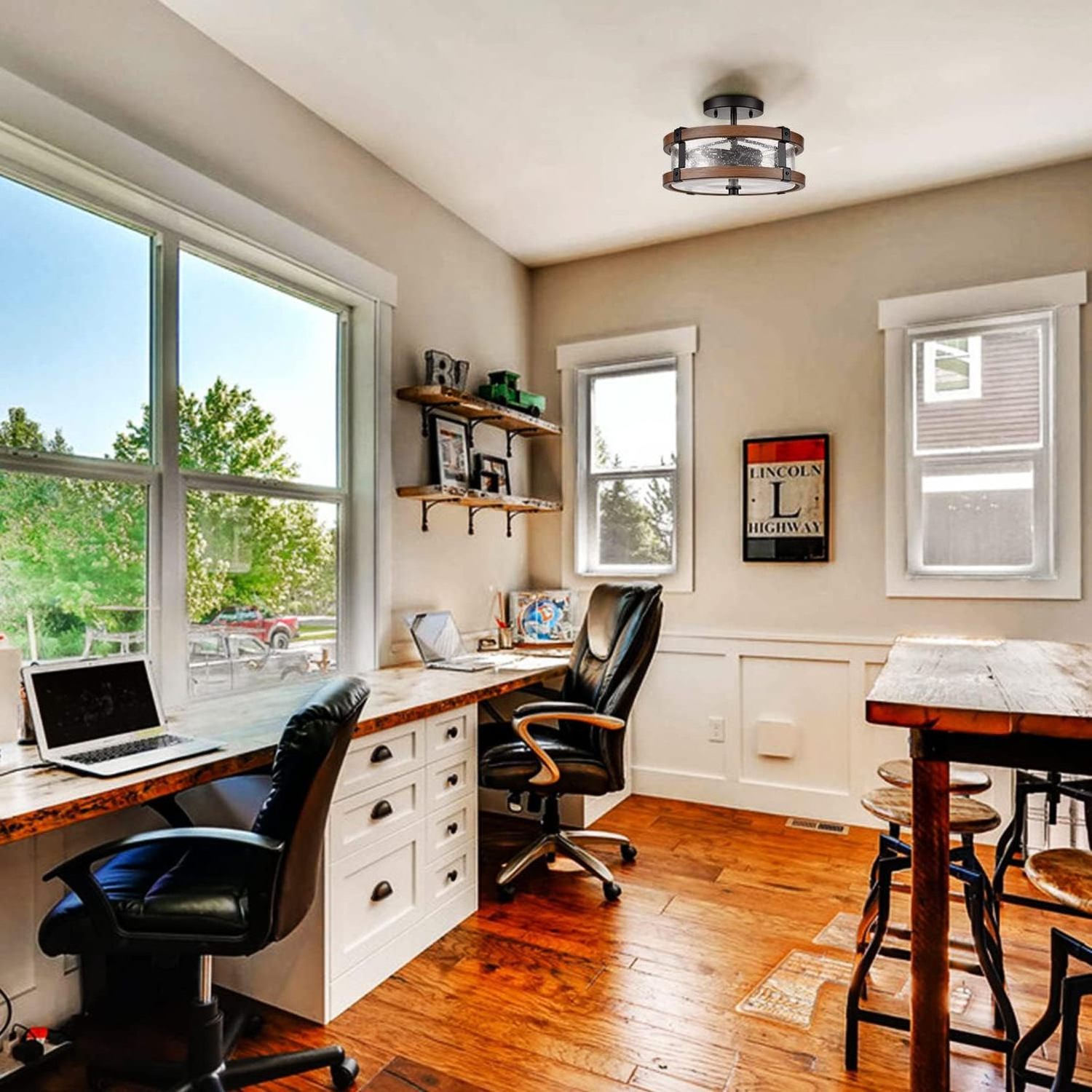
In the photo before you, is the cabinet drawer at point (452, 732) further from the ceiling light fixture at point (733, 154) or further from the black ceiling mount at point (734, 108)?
the black ceiling mount at point (734, 108)

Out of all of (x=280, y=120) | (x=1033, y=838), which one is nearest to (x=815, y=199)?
(x=280, y=120)

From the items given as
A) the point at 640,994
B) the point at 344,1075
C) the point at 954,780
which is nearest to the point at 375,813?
the point at 344,1075

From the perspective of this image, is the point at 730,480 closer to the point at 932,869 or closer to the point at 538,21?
the point at 538,21

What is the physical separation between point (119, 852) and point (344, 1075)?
2.53 ft

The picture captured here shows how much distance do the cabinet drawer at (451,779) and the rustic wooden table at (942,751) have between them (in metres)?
1.40

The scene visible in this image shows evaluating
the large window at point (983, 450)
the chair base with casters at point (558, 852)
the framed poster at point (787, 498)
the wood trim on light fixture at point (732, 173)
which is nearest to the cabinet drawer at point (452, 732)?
the chair base with casters at point (558, 852)

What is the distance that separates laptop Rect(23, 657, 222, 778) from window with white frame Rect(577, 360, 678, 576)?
8.42ft

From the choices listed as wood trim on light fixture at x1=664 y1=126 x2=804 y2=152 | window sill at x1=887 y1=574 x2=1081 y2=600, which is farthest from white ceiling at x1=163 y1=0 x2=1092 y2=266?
window sill at x1=887 y1=574 x2=1081 y2=600

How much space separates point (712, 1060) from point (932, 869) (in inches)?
29.9

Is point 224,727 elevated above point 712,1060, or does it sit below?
above

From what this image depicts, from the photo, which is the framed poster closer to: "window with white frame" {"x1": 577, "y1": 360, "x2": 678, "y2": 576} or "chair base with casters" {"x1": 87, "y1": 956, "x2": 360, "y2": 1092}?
"window with white frame" {"x1": 577, "y1": 360, "x2": 678, "y2": 576}

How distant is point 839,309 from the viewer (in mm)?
3621

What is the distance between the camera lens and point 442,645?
130 inches

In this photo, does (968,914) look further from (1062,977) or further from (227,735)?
(227,735)
